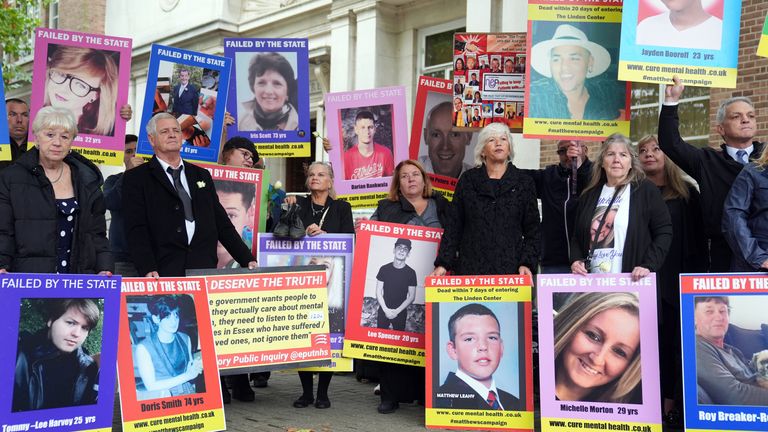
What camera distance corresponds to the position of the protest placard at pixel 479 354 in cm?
556

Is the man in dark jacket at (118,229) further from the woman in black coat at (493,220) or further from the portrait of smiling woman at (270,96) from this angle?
the woman in black coat at (493,220)

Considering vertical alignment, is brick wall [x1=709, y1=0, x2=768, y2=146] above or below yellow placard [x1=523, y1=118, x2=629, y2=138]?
above

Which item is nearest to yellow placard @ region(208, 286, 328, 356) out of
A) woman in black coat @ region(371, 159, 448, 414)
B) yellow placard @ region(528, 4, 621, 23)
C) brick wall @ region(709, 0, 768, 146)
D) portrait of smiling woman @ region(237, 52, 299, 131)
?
woman in black coat @ region(371, 159, 448, 414)

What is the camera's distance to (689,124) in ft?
36.3

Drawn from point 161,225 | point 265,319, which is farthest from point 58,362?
point 265,319

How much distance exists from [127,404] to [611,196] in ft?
10.8

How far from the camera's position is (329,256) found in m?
6.46

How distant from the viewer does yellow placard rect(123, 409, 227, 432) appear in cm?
496

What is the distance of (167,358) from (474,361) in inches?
79.2

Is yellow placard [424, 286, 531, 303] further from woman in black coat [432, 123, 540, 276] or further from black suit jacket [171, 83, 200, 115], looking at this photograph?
black suit jacket [171, 83, 200, 115]

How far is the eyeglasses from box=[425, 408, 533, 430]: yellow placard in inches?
150

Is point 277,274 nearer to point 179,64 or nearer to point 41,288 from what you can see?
point 41,288

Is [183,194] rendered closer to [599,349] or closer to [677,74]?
[599,349]

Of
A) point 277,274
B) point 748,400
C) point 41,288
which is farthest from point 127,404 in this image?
point 748,400
